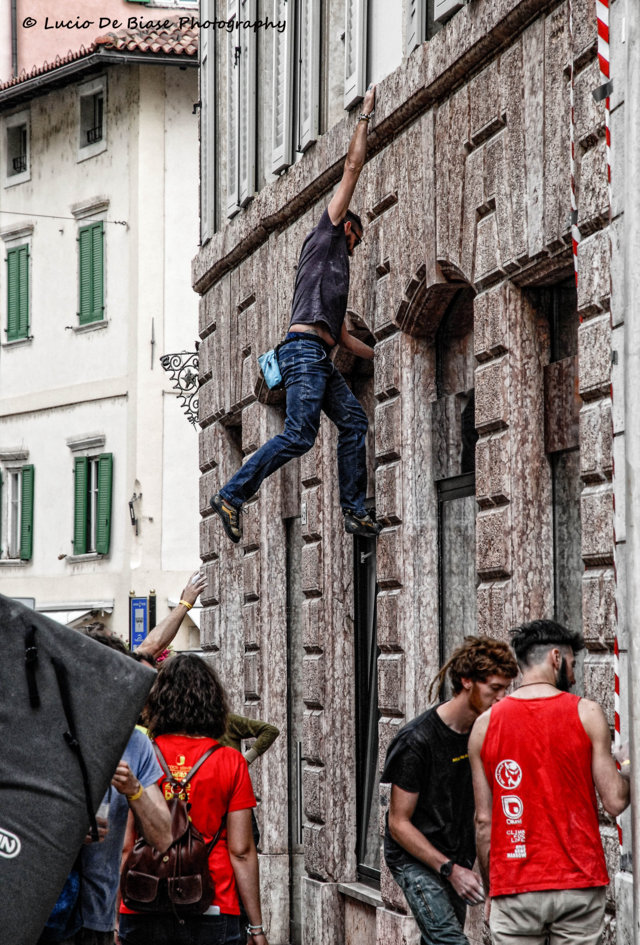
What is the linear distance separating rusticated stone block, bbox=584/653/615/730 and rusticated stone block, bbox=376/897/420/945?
3313mm

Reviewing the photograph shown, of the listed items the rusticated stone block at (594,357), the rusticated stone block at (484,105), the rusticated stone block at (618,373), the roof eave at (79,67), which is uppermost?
the roof eave at (79,67)

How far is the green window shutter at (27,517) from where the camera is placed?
29.7 m

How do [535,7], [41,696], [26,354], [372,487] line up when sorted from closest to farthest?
[41,696], [535,7], [372,487], [26,354]

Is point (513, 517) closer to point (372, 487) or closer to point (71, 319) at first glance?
point (372, 487)

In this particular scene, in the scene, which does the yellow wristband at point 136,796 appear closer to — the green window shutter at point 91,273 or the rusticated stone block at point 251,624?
the rusticated stone block at point 251,624

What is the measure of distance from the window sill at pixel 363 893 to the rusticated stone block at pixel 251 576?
3.18 m

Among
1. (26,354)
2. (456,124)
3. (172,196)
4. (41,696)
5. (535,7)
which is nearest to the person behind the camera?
(41,696)

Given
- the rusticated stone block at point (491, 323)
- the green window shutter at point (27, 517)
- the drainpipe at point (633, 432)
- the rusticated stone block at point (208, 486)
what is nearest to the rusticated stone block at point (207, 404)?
the rusticated stone block at point (208, 486)

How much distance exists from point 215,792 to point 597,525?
6.93 ft

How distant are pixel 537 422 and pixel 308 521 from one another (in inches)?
165

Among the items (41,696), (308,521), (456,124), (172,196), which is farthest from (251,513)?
(172,196)

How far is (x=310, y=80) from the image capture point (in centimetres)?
1330

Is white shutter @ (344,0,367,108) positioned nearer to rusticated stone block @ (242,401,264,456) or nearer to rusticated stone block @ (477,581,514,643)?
rusticated stone block @ (242,401,264,456)

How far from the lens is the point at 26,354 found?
30.6 meters
